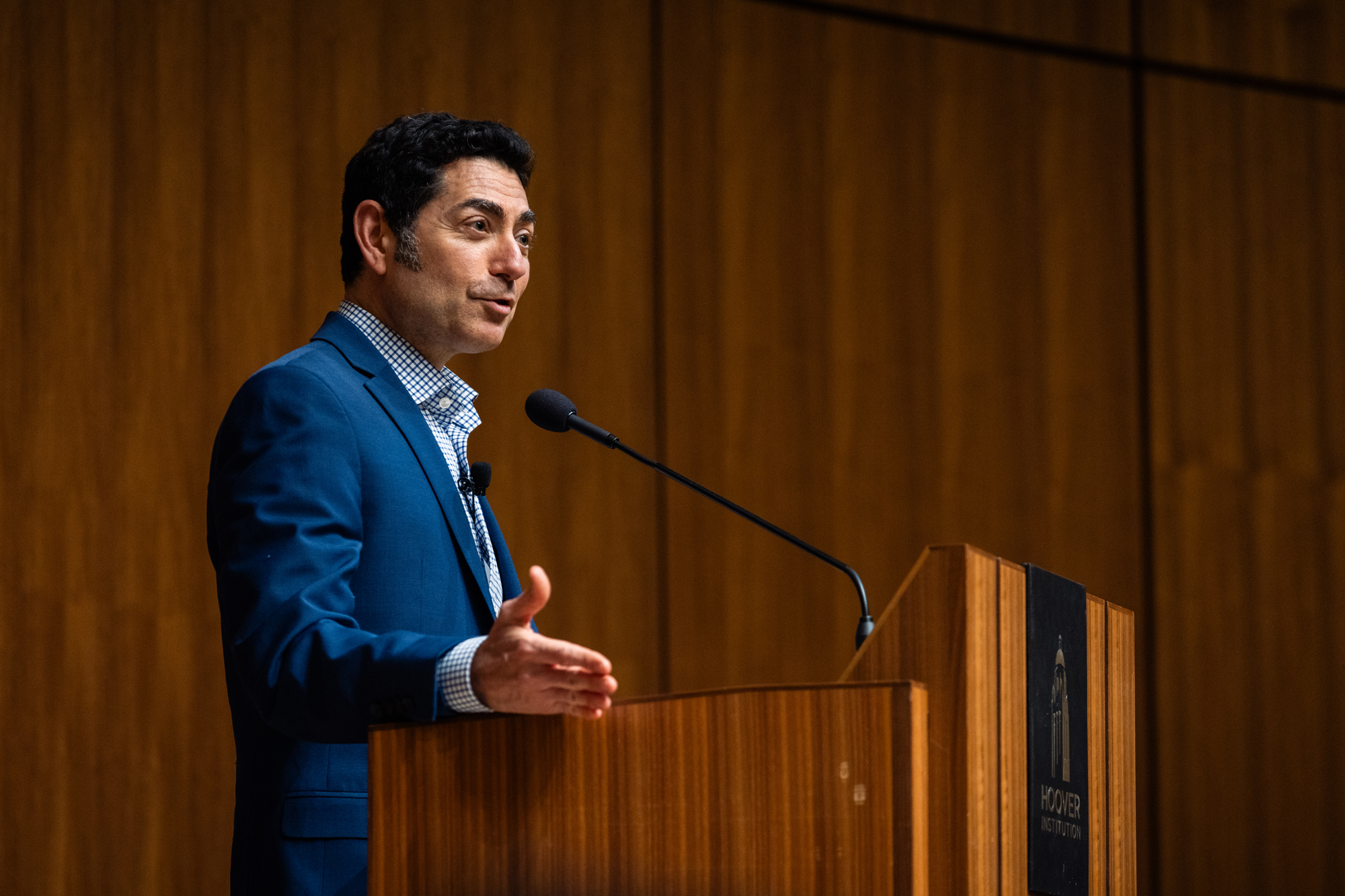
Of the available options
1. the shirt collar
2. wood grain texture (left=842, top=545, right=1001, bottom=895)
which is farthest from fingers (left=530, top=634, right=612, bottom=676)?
the shirt collar

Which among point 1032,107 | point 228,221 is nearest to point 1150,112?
point 1032,107

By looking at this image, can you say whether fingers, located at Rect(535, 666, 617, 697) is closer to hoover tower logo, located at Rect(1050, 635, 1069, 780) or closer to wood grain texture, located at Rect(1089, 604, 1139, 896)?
hoover tower logo, located at Rect(1050, 635, 1069, 780)

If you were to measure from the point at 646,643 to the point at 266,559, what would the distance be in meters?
2.32

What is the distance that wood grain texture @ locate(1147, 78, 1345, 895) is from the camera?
4219 millimetres

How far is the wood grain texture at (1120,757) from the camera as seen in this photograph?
1.62 meters

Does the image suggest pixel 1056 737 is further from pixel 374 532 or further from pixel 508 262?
pixel 508 262

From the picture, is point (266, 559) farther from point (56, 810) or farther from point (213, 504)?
point (56, 810)

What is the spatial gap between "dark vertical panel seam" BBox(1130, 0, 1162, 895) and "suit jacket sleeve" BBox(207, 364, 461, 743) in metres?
3.09

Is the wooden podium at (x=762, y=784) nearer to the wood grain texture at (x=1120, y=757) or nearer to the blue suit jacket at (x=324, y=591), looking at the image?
the blue suit jacket at (x=324, y=591)

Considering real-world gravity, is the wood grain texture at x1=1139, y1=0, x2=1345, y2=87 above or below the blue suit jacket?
above

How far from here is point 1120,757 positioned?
1661 millimetres

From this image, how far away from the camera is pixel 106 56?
3.30 metres

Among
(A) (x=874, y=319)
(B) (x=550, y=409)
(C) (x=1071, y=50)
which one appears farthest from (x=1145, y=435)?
(B) (x=550, y=409)

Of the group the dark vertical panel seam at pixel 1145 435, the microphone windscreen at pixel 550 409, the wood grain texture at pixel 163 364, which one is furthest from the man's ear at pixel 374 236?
the dark vertical panel seam at pixel 1145 435
